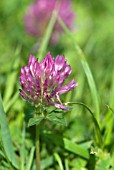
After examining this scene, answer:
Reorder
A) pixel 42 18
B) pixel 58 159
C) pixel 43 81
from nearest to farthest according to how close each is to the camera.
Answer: pixel 43 81, pixel 58 159, pixel 42 18

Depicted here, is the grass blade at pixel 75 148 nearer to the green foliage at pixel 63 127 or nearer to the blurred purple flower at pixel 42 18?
the green foliage at pixel 63 127

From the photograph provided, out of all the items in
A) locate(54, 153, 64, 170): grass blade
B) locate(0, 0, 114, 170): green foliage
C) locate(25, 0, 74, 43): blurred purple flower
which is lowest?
locate(54, 153, 64, 170): grass blade

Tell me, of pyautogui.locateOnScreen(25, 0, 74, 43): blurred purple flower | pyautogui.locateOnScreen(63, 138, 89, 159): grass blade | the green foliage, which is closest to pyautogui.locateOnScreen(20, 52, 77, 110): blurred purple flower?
the green foliage

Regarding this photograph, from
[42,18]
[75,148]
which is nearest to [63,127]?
[75,148]

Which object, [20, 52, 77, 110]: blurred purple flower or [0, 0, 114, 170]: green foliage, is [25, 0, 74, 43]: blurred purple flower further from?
[20, 52, 77, 110]: blurred purple flower

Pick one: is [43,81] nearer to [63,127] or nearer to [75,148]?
[75,148]

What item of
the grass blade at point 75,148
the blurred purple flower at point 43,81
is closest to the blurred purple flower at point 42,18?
the grass blade at point 75,148
